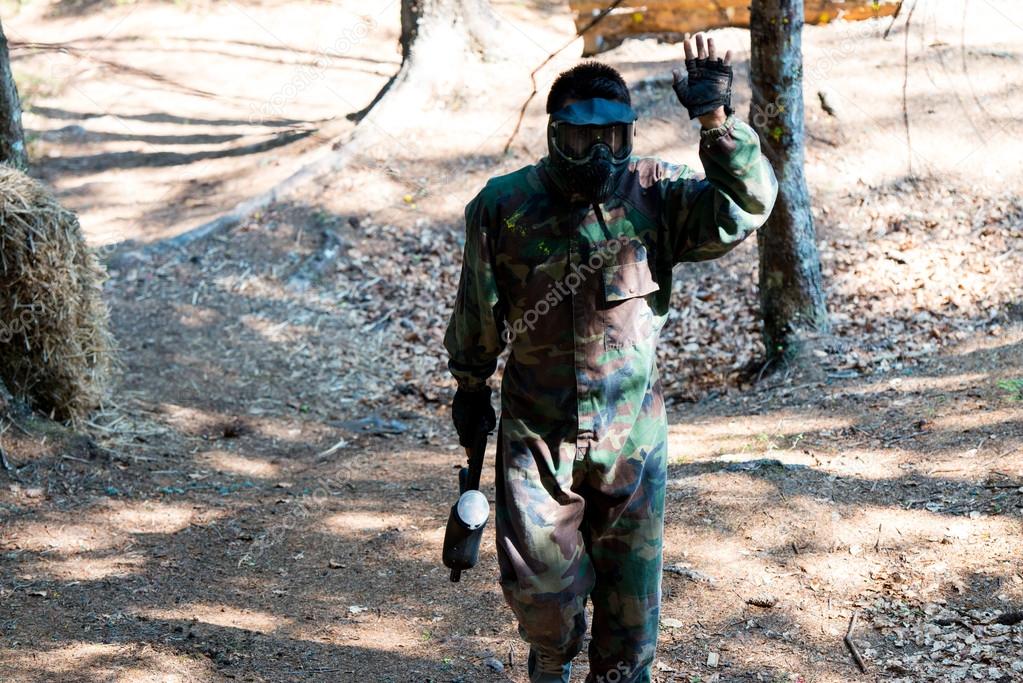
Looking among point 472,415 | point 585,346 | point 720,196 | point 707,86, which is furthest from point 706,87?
point 472,415

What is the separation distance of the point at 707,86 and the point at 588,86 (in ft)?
1.29

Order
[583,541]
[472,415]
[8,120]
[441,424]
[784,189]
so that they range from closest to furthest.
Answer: [583,541]
[472,415]
[8,120]
[784,189]
[441,424]

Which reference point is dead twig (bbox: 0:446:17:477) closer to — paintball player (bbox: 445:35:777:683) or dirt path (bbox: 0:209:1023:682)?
dirt path (bbox: 0:209:1023:682)

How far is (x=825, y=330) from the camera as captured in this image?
8078 millimetres

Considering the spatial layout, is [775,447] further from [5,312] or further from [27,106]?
[27,106]

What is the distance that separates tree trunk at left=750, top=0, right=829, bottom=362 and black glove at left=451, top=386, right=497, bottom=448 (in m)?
4.53

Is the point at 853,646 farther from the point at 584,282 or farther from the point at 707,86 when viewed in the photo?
the point at 707,86

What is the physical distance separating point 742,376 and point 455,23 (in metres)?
6.56

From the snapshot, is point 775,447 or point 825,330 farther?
point 825,330

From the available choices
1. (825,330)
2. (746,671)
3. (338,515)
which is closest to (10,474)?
(338,515)

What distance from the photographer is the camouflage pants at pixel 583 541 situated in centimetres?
343

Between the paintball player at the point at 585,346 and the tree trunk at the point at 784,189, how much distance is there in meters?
4.43

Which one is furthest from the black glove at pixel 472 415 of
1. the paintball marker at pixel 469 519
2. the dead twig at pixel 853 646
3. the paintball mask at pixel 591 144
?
the dead twig at pixel 853 646

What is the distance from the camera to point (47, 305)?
6.86m
